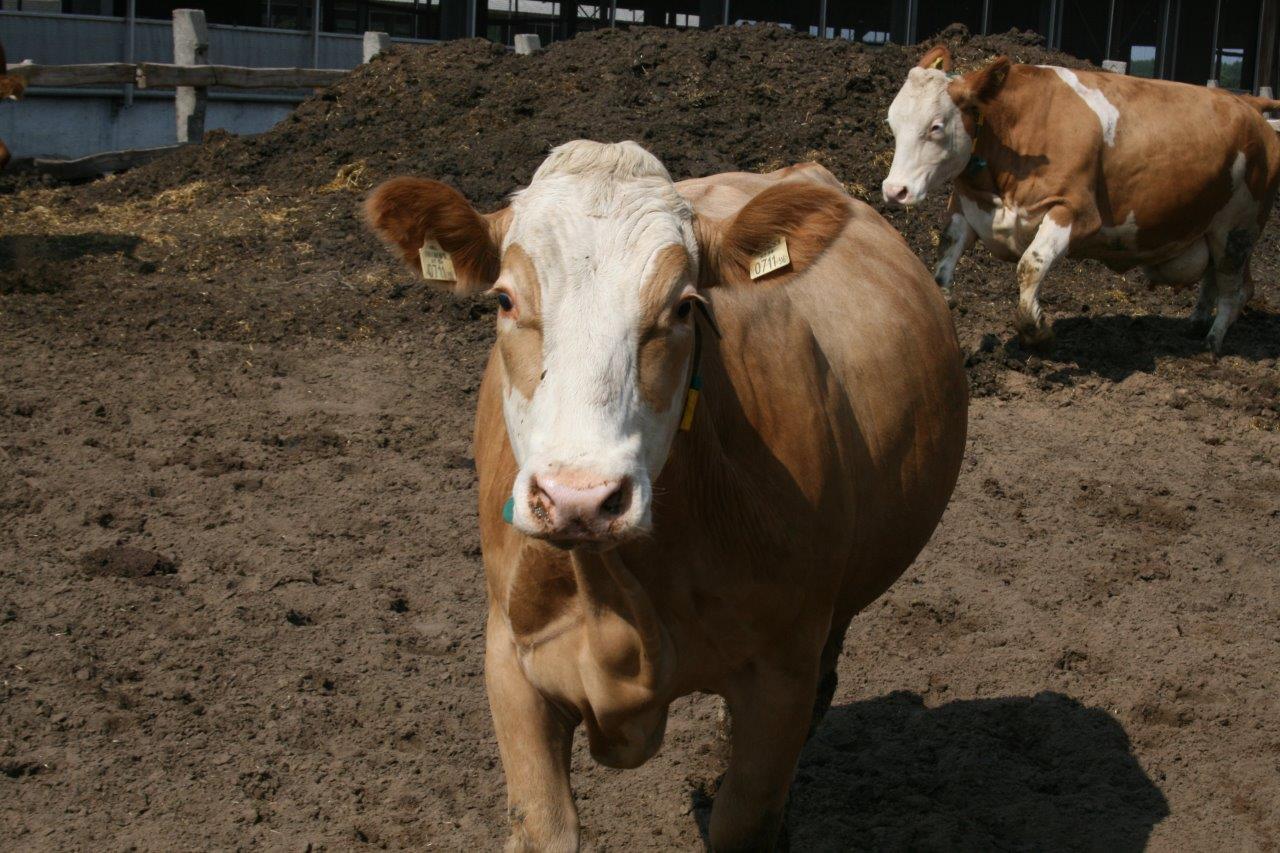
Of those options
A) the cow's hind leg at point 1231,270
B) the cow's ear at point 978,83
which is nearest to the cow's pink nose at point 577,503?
the cow's ear at point 978,83

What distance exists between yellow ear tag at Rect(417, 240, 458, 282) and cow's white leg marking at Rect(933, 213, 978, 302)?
7247 millimetres

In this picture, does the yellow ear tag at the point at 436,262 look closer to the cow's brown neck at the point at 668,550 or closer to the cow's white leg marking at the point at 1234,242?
the cow's brown neck at the point at 668,550

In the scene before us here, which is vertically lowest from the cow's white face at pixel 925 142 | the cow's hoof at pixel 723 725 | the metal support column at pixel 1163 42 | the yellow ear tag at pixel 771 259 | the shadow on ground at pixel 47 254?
the cow's hoof at pixel 723 725

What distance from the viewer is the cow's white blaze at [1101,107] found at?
9703 millimetres

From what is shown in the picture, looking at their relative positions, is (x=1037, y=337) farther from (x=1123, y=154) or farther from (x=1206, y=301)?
(x=1206, y=301)

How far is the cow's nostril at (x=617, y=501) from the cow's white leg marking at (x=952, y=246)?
773 cm

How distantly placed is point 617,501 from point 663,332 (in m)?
0.45

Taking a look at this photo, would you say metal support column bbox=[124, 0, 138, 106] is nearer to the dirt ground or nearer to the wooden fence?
the wooden fence

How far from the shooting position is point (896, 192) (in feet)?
30.6

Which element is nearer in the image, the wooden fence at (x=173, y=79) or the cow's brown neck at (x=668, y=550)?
the cow's brown neck at (x=668, y=550)

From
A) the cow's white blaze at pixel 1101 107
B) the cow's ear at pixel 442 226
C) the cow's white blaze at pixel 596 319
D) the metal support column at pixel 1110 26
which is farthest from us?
the metal support column at pixel 1110 26

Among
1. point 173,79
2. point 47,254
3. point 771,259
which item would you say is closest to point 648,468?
point 771,259

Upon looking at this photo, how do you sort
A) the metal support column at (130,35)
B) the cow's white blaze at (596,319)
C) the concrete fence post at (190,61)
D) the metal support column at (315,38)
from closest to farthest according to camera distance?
the cow's white blaze at (596,319) → the concrete fence post at (190,61) → the metal support column at (130,35) → the metal support column at (315,38)

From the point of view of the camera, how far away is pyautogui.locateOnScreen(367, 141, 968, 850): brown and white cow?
2.58 meters
